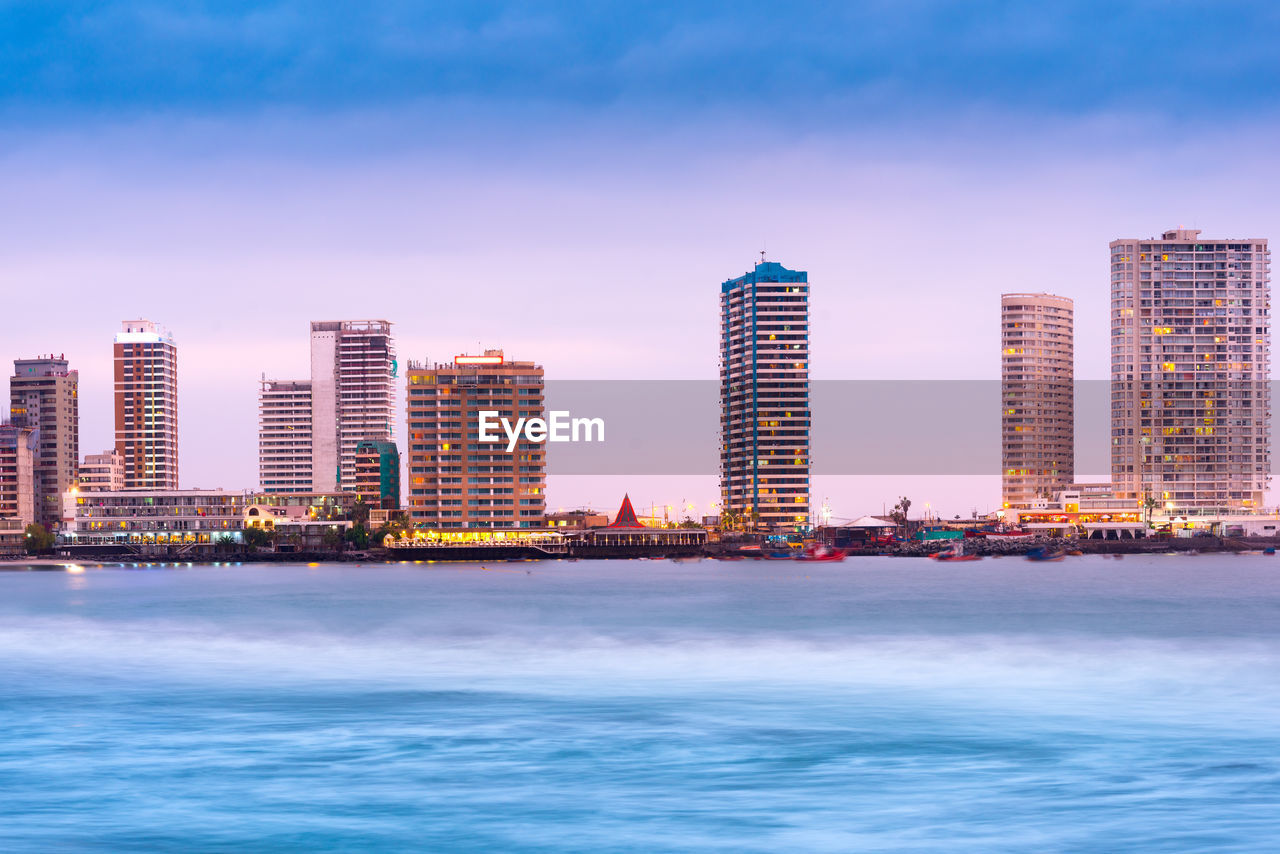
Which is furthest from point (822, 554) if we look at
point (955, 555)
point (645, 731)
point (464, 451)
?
point (645, 731)

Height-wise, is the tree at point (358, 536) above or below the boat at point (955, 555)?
above

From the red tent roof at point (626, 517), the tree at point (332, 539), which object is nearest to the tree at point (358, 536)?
the tree at point (332, 539)

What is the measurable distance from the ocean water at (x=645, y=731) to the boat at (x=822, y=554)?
93182mm

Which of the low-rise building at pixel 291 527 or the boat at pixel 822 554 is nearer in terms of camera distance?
the boat at pixel 822 554

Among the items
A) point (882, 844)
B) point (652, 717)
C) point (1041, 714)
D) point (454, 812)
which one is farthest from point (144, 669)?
point (882, 844)

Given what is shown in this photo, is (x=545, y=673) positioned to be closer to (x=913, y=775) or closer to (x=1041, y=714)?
(x=1041, y=714)

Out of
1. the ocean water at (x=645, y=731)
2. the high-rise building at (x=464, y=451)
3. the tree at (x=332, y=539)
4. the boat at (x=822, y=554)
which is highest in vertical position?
the high-rise building at (x=464, y=451)

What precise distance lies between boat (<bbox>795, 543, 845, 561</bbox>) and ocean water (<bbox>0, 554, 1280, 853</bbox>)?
93.2 meters

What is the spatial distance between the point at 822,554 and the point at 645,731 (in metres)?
136

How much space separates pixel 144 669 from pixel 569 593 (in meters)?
47.3

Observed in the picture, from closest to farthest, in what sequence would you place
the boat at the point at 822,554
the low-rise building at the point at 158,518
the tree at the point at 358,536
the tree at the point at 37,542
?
the boat at the point at 822,554 → the tree at the point at 358,536 → the low-rise building at the point at 158,518 → the tree at the point at 37,542

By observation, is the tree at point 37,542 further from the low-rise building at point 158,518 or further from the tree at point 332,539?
the tree at point 332,539

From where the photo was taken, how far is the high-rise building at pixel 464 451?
549 feet

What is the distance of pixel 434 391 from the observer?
168125 millimetres
